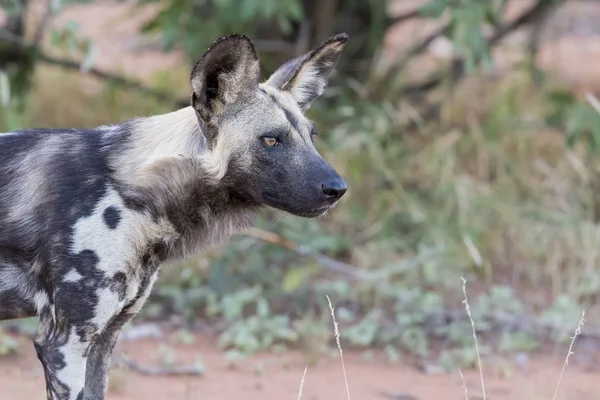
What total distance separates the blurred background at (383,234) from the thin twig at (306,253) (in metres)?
0.02

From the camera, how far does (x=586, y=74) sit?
967 centimetres

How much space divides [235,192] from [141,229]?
34 cm

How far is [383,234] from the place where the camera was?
5.84m

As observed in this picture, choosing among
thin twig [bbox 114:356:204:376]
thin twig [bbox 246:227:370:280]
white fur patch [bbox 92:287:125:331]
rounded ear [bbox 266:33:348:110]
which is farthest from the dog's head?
thin twig [bbox 246:227:370:280]

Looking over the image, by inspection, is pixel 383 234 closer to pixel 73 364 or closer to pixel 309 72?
pixel 309 72

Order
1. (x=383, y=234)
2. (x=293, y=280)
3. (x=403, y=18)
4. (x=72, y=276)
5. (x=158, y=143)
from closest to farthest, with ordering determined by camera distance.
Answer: (x=72, y=276) < (x=158, y=143) < (x=293, y=280) < (x=383, y=234) < (x=403, y=18)

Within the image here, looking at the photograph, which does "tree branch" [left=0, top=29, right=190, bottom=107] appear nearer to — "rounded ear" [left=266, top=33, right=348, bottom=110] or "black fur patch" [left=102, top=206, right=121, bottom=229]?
"rounded ear" [left=266, top=33, right=348, bottom=110]

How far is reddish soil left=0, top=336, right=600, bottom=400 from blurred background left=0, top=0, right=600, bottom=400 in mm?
15

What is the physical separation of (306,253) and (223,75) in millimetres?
2381

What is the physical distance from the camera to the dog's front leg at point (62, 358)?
2934 mm

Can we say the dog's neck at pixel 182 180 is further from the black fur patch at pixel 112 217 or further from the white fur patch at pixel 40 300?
the white fur patch at pixel 40 300

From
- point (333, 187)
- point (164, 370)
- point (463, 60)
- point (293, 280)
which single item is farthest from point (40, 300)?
point (463, 60)

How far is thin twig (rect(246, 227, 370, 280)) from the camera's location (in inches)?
208

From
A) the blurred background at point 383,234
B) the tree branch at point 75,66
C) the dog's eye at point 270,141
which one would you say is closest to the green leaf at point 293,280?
the blurred background at point 383,234
